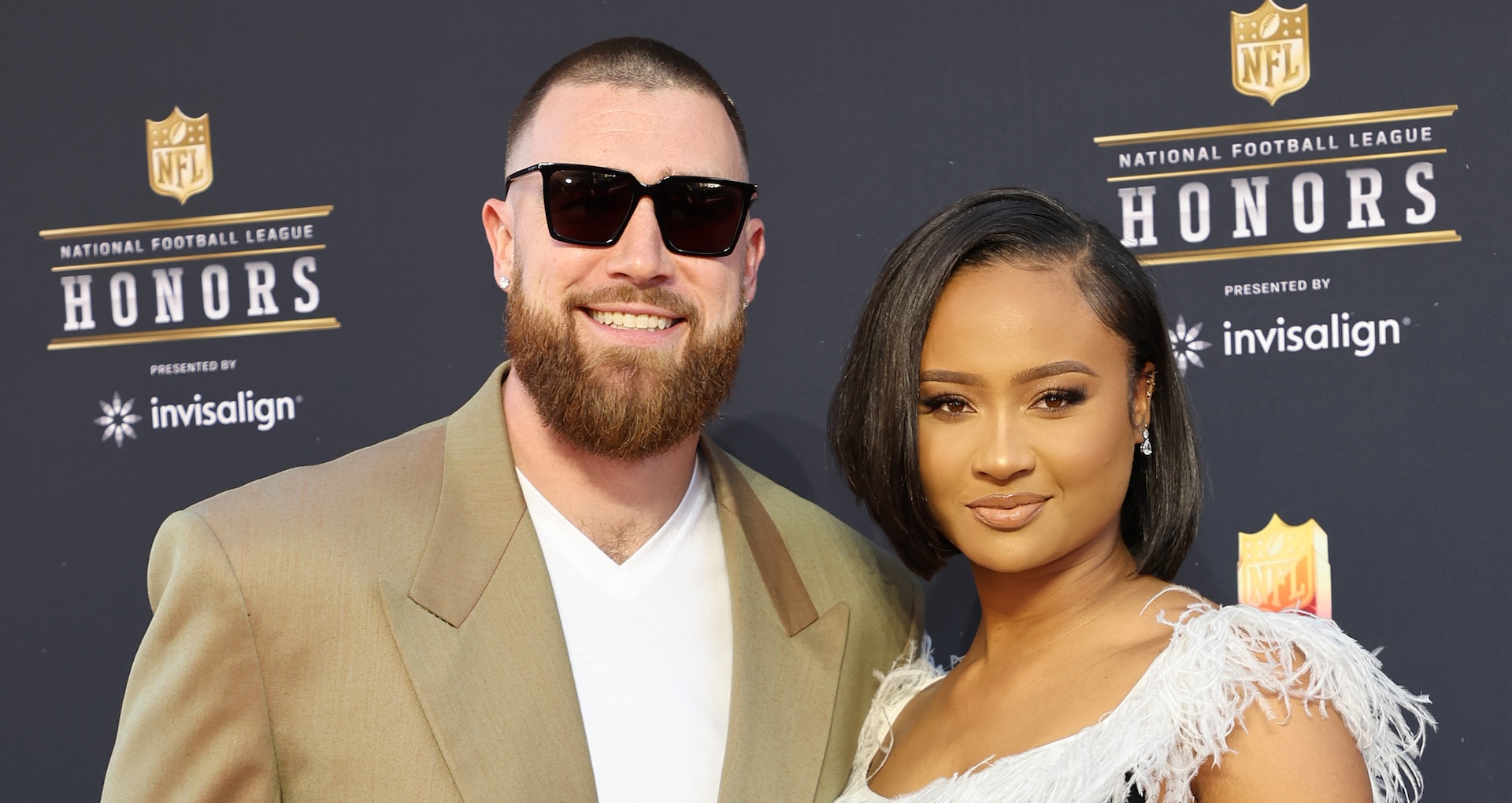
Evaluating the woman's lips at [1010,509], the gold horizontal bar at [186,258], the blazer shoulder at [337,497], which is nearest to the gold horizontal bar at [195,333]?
the gold horizontal bar at [186,258]

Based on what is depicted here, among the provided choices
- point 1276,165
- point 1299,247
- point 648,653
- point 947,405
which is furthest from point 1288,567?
point 648,653

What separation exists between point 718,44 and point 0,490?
1.92 m

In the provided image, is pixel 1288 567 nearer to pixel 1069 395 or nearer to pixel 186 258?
pixel 1069 395

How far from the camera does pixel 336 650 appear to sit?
1757 mm

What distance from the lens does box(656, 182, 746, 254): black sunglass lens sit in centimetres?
202

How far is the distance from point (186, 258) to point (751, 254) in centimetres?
144

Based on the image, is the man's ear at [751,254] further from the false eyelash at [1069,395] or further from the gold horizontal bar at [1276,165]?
the gold horizontal bar at [1276,165]

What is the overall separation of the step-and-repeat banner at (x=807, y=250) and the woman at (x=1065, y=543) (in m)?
0.84

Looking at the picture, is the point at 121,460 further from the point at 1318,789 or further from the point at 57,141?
the point at 1318,789

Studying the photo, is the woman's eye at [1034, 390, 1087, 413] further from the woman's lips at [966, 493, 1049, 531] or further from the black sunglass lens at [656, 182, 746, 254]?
the black sunglass lens at [656, 182, 746, 254]

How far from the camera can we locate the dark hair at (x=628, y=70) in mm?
2078

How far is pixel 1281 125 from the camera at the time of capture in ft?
8.68

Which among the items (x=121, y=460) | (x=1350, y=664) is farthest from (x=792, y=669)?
(x=121, y=460)

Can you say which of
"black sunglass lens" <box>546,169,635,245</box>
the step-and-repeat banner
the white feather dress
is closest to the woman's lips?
the white feather dress
